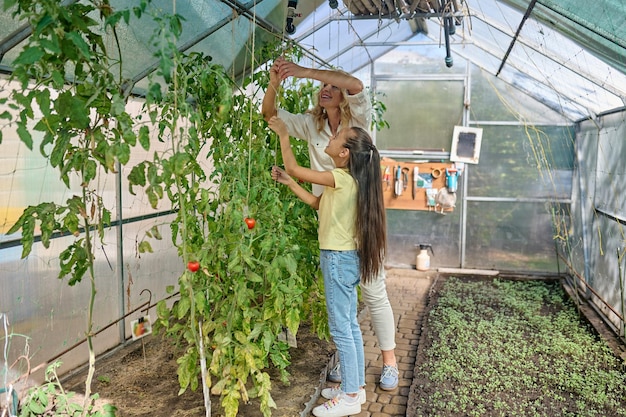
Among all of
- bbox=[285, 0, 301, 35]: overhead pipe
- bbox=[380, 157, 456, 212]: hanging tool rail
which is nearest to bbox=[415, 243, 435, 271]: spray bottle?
bbox=[380, 157, 456, 212]: hanging tool rail

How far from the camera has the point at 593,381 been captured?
10.0 ft

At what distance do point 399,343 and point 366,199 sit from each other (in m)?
1.69

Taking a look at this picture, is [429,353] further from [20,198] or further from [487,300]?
[20,198]

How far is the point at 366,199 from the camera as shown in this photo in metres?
2.40

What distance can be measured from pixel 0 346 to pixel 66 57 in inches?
50.5

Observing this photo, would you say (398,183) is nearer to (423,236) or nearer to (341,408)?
(423,236)

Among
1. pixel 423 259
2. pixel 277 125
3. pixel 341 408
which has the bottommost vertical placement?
pixel 341 408

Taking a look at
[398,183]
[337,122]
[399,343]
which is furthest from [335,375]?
[398,183]

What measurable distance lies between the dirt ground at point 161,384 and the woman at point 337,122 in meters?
0.16

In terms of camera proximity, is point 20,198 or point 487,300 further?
point 487,300

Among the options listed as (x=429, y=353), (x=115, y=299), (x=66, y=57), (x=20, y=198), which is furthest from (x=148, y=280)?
(x=66, y=57)

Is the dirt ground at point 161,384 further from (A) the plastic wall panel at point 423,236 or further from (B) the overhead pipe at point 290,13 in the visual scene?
(A) the plastic wall panel at point 423,236

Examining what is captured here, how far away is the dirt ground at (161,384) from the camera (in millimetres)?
2432

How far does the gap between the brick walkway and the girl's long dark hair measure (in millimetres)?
739
